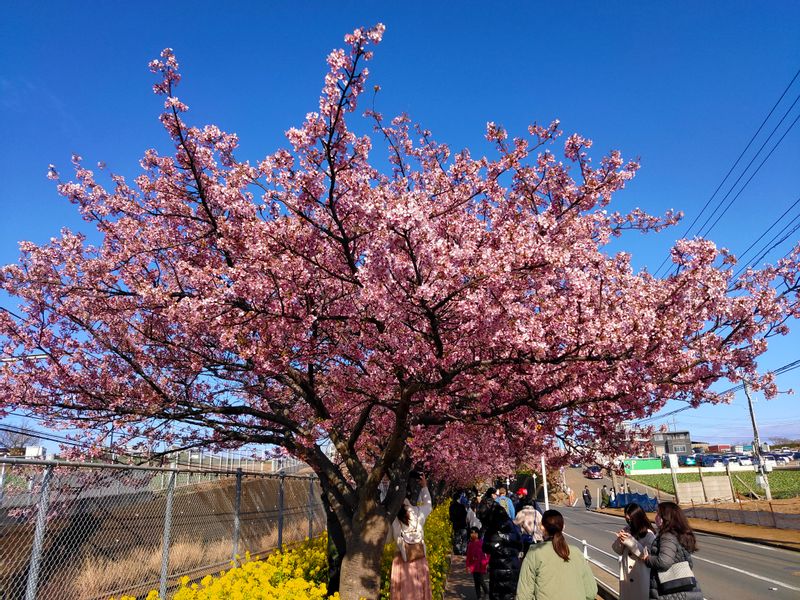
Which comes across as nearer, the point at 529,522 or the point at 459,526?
the point at 529,522

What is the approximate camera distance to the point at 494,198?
26.7ft

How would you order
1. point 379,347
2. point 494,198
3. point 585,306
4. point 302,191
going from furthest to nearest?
1. point 494,198
2. point 379,347
3. point 302,191
4. point 585,306

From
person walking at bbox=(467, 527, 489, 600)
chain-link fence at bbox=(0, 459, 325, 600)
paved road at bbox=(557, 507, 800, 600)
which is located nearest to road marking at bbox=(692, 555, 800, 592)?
paved road at bbox=(557, 507, 800, 600)

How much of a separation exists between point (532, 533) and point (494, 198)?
16.1 ft

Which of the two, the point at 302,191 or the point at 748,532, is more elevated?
the point at 302,191

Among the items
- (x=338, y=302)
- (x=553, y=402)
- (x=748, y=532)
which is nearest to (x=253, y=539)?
(x=338, y=302)

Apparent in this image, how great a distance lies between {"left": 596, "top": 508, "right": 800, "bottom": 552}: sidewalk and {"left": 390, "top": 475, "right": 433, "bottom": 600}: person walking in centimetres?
1680

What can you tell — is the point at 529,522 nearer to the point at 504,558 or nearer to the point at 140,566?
the point at 504,558

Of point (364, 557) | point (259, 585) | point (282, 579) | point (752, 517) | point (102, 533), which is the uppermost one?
point (102, 533)

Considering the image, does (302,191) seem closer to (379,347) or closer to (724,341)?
(379,347)

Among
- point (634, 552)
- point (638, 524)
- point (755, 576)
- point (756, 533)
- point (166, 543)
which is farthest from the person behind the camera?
point (756, 533)

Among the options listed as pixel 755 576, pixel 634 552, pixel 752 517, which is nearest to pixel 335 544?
pixel 634 552

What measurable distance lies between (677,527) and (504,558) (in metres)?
4.04

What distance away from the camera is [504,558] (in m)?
8.58
